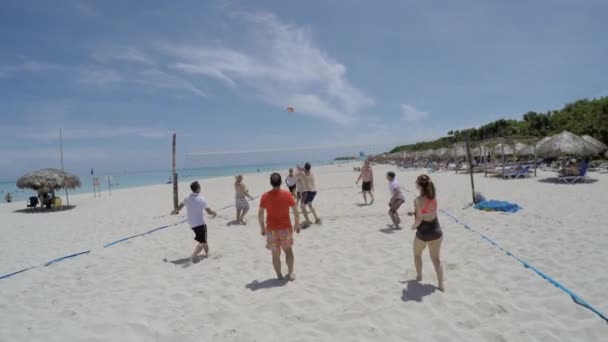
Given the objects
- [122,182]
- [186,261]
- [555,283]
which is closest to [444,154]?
[555,283]

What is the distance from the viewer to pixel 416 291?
10.8 feet

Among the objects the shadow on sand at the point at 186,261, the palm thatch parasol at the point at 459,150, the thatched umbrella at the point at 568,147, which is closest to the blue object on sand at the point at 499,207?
the shadow on sand at the point at 186,261

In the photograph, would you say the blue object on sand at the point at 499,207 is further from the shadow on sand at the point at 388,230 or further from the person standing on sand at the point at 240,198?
the person standing on sand at the point at 240,198

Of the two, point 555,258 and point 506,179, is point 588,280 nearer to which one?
point 555,258

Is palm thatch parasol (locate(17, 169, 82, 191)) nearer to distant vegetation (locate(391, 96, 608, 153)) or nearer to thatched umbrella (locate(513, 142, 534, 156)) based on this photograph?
distant vegetation (locate(391, 96, 608, 153))

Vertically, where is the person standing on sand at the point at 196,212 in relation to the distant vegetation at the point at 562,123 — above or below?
below

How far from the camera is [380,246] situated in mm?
5012

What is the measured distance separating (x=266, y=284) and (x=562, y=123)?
3975cm

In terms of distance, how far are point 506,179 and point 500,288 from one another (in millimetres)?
14035

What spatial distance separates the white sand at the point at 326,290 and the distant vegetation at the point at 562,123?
3.92 meters

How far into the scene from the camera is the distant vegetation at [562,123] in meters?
23.0

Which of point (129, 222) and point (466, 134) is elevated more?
point (466, 134)

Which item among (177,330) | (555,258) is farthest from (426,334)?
(555,258)

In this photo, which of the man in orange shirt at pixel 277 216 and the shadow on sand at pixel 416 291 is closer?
the shadow on sand at pixel 416 291
